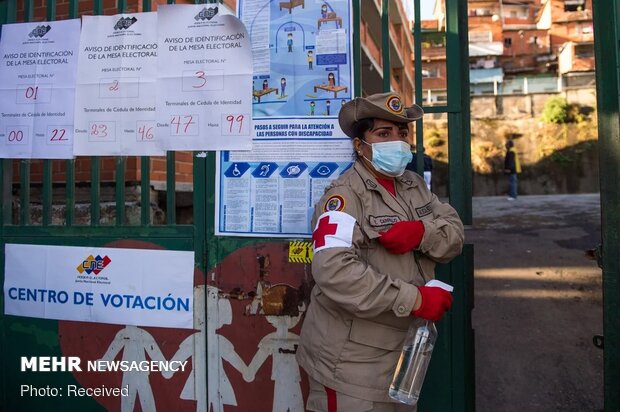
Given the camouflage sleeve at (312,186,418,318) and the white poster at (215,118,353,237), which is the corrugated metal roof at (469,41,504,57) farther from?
the camouflage sleeve at (312,186,418,318)

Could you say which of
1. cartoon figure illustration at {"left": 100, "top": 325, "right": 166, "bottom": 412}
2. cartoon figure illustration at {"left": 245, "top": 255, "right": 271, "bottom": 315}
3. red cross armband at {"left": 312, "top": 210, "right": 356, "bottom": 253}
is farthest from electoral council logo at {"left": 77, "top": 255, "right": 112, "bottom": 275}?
red cross armband at {"left": 312, "top": 210, "right": 356, "bottom": 253}

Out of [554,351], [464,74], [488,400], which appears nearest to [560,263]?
[554,351]

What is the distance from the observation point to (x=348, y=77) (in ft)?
7.67

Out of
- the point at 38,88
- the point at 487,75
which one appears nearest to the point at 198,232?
the point at 38,88

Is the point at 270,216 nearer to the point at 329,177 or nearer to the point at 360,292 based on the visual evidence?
the point at 329,177

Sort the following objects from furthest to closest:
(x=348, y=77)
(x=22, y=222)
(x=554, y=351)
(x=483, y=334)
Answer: (x=483, y=334), (x=554, y=351), (x=22, y=222), (x=348, y=77)

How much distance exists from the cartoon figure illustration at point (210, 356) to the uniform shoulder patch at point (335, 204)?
970 millimetres

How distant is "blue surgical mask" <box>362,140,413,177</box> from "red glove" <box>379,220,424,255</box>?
0.27 m

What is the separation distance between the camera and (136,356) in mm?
2572

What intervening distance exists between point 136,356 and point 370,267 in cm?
160

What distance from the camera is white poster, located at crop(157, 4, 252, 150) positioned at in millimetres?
2445

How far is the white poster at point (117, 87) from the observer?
255cm

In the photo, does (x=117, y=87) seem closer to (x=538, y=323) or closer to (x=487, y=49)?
(x=538, y=323)

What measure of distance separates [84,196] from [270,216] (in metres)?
1.75
